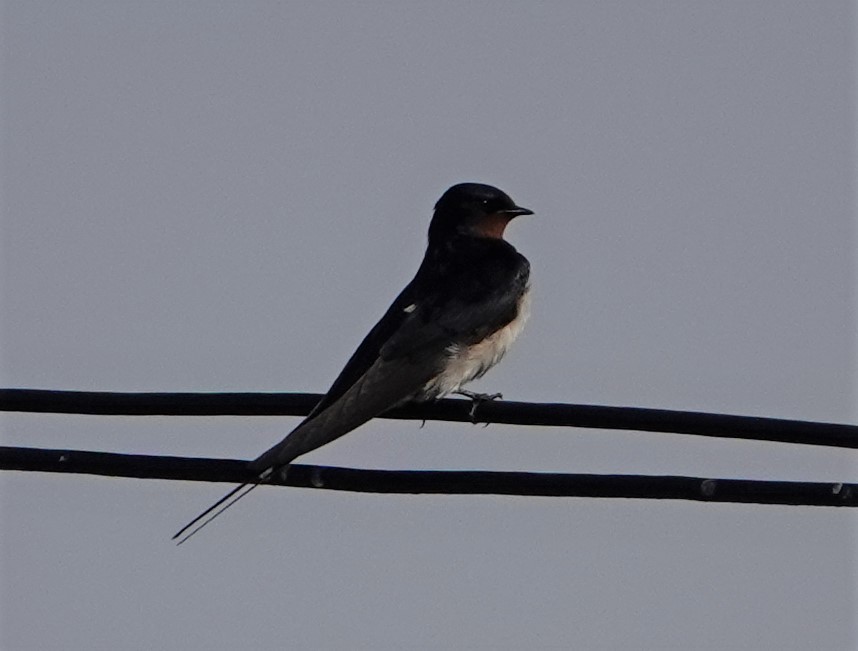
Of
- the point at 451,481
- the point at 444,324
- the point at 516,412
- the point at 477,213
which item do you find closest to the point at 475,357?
the point at 444,324

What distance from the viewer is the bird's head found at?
9430 mm

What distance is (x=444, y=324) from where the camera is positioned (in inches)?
318

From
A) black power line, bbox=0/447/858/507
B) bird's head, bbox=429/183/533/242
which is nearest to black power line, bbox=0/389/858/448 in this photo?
black power line, bbox=0/447/858/507

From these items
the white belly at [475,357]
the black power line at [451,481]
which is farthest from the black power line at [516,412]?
the white belly at [475,357]

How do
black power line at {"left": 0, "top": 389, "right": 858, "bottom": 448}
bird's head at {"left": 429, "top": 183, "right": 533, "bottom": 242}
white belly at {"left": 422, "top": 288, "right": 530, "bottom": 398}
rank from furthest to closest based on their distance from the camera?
1. bird's head at {"left": 429, "top": 183, "right": 533, "bottom": 242}
2. white belly at {"left": 422, "top": 288, "right": 530, "bottom": 398}
3. black power line at {"left": 0, "top": 389, "right": 858, "bottom": 448}

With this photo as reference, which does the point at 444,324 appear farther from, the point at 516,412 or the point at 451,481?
the point at 451,481

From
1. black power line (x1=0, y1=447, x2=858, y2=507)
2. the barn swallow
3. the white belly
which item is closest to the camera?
black power line (x1=0, y1=447, x2=858, y2=507)

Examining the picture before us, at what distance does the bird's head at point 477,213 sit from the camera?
30.9ft

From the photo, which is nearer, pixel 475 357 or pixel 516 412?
pixel 516 412

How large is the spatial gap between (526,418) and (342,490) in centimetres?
65

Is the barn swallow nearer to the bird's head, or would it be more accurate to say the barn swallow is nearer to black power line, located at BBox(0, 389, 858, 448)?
the bird's head

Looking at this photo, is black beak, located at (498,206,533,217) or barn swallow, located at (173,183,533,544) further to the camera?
black beak, located at (498,206,533,217)

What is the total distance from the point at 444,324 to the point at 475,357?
0.22 metres

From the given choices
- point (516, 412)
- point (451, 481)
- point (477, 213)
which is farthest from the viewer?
point (477, 213)
